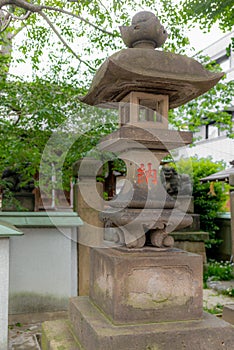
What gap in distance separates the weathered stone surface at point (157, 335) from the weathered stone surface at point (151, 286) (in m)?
0.10

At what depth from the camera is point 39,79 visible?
7.72m

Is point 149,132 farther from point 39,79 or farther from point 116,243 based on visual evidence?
point 39,79

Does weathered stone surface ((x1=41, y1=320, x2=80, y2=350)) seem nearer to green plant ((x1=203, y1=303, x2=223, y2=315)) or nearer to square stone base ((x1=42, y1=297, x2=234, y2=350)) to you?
square stone base ((x1=42, y1=297, x2=234, y2=350))

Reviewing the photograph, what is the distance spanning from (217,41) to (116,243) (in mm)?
19581

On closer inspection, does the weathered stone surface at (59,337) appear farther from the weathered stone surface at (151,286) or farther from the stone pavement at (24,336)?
the stone pavement at (24,336)

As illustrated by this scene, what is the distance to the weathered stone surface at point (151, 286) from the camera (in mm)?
3457

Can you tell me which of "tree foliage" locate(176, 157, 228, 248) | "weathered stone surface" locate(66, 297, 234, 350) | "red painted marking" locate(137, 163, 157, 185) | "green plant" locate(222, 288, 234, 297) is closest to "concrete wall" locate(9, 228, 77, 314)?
"weathered stone surface" locate(66, 297, 234, 350)

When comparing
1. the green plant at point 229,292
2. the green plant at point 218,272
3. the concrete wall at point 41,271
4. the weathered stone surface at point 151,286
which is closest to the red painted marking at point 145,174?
the weathered stone surface at point 151,286

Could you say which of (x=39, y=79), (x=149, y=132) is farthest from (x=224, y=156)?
(x=149, y=132)

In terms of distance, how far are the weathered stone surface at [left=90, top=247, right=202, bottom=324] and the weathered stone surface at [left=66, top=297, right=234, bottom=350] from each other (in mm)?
101

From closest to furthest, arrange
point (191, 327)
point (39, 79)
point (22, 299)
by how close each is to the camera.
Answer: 1. point (191, 327)
2. point (22, 299)
3. point (39, 79)

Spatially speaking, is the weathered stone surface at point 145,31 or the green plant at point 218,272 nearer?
the weathered stone surface at point 145,31

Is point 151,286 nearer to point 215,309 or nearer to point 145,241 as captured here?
point 145,241

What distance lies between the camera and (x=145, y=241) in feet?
12.7
